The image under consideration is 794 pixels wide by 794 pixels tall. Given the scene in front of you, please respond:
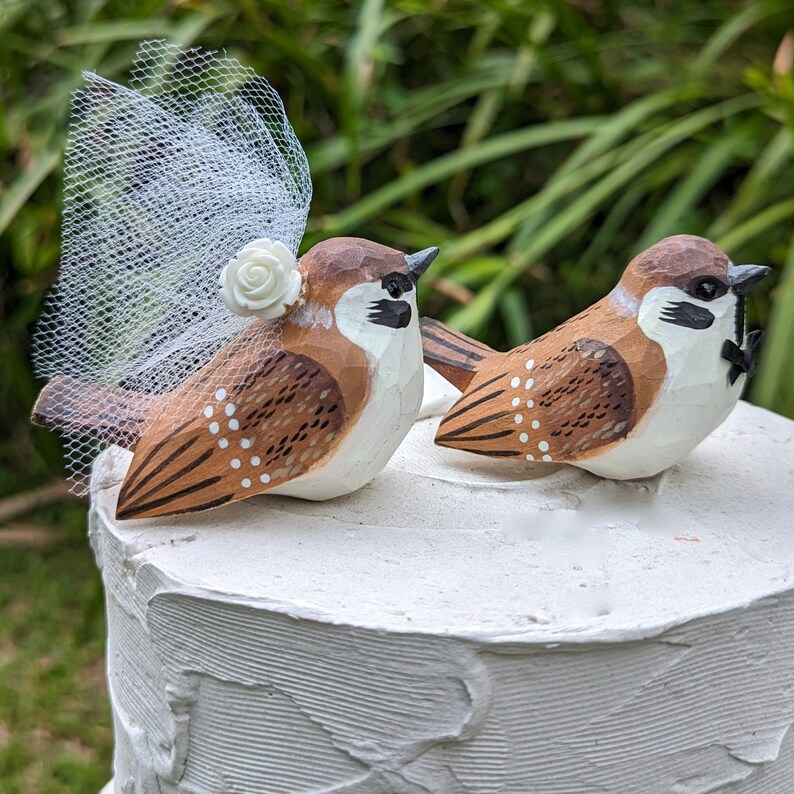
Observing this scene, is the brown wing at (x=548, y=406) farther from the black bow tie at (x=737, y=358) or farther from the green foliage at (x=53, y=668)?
the green foliage at (x=53, y=668)

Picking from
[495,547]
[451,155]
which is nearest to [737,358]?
[495,547]

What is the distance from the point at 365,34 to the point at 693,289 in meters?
1.10

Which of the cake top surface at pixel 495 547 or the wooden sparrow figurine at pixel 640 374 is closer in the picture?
the cake top surface at pixel 495 547

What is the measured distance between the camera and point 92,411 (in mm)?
1061

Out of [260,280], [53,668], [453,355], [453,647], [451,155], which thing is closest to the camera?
[453,647]

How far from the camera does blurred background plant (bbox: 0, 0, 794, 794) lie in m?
1.94

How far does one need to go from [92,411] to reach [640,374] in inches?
20.9

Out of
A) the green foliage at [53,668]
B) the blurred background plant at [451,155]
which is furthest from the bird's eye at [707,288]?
the green foliage at [53,668]

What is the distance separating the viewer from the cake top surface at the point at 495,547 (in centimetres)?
87

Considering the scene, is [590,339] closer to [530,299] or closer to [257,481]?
[257,481]

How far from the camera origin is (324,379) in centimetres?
99

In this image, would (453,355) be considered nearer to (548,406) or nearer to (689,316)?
(548,406)

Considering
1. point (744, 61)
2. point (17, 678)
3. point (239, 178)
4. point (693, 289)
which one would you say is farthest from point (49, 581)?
point (744, 61)

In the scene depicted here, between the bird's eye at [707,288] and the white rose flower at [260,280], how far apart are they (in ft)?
1.23
